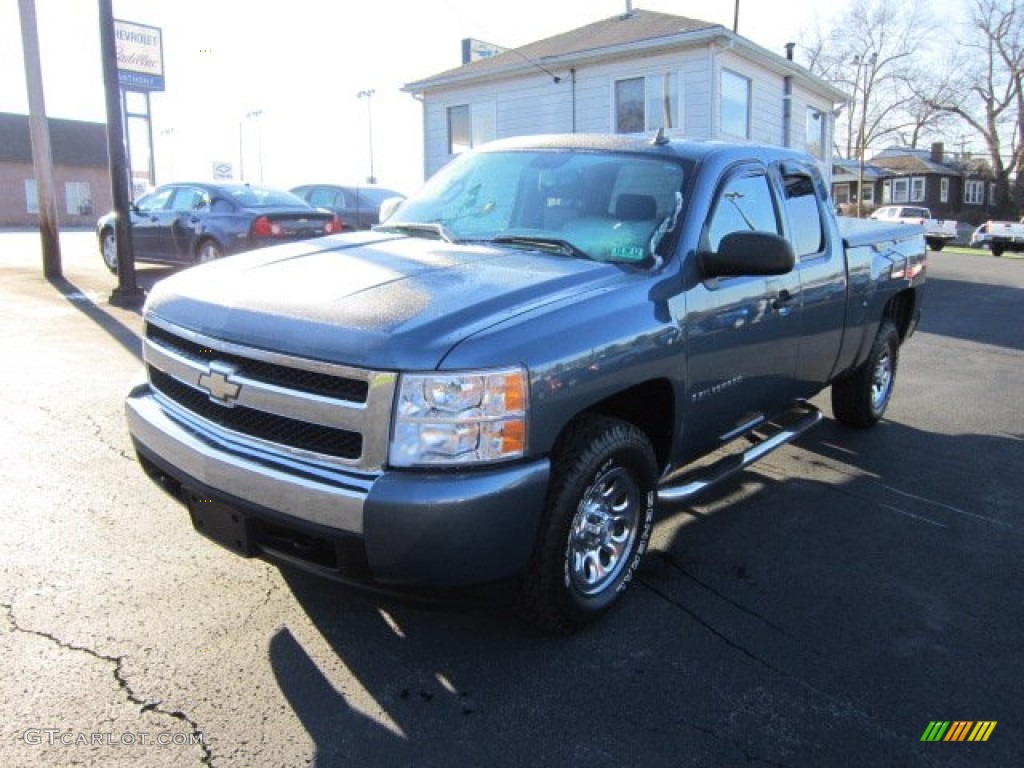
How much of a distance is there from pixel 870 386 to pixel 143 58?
125 ft

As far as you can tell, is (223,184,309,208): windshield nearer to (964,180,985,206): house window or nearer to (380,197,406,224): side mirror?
(380,197,406,224): side mirror

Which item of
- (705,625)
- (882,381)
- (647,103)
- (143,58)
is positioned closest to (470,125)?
(647,103)

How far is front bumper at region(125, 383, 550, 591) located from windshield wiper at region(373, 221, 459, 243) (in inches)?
62.1

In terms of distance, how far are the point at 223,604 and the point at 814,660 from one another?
2.29 meters

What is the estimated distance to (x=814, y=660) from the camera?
315 cm

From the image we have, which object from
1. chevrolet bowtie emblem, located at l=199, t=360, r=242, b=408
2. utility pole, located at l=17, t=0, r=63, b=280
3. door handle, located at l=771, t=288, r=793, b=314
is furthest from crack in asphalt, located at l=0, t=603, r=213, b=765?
utility pole, located at l=17, t=0, r=63, b=280

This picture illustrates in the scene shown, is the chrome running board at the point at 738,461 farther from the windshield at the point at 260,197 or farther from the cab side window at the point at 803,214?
the windshield at the point at 260,197

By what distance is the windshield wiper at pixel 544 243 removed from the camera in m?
3.64

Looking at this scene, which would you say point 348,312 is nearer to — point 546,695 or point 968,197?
point 546,695

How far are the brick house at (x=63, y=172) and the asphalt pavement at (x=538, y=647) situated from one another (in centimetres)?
4877

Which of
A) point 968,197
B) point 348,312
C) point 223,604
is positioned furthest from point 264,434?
point 968,197

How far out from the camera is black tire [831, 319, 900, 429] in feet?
19.9

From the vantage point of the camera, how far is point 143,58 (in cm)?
3641

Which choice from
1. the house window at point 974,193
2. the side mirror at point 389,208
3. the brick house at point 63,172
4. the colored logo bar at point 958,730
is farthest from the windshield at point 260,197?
the house window at point 974,193
